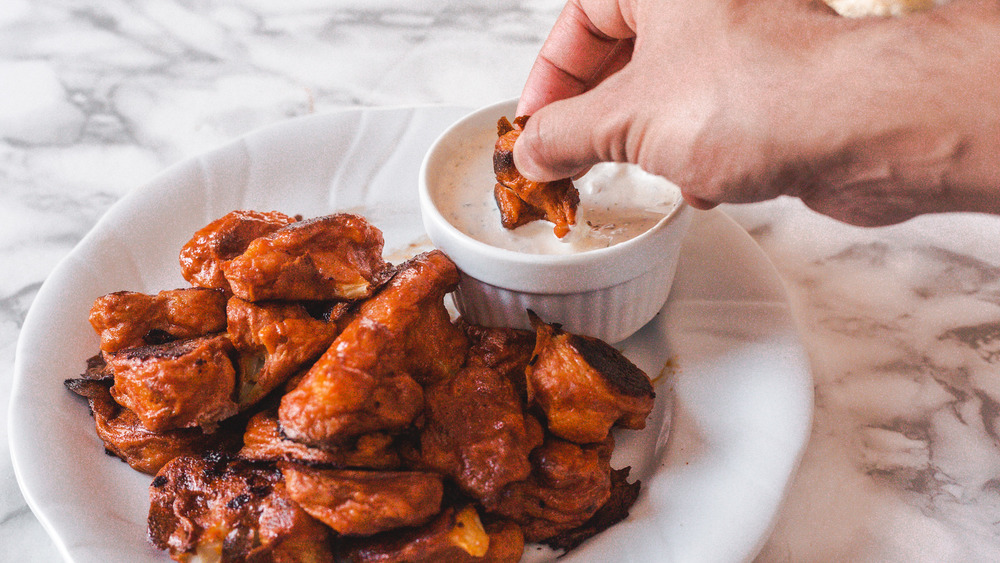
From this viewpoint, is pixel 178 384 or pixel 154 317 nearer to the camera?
pixel 178 384

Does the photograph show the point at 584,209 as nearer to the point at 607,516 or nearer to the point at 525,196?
the point at 525,196

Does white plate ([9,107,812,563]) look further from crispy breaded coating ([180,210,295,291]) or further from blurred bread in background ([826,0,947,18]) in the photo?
blurred bread in background ([826,0,947,18])

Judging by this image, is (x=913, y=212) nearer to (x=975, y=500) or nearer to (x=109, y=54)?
(x=975, y=500)

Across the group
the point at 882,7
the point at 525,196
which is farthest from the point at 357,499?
the point at 882,7

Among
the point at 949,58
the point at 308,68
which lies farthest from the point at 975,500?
the point at 308,68

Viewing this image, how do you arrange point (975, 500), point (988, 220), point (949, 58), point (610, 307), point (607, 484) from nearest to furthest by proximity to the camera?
point (949, 58), point (607, 484), point (975, 500), point (610, 307), point (988, 220)

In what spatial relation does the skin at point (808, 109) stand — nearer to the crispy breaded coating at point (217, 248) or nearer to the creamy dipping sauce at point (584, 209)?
the creamy dipping sauce at point (584, 209)
